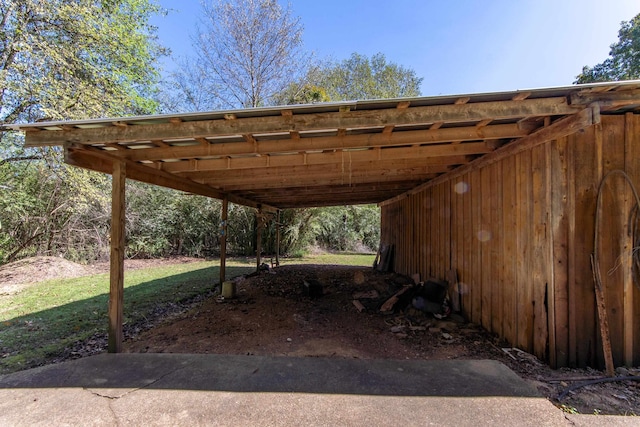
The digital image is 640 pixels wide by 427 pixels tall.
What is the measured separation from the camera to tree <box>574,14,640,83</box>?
495 inches

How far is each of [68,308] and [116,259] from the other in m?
3.00

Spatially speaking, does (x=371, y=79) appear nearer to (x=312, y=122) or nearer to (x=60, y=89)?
(x=60, y=89)

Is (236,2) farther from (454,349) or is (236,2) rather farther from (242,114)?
(454,349)

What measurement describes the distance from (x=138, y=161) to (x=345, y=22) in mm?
12364

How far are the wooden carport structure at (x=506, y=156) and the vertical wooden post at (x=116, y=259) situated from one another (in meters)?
0.01

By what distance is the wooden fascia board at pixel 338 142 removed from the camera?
284 centimetres

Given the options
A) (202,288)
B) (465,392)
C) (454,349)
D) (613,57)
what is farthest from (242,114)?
(613,57)

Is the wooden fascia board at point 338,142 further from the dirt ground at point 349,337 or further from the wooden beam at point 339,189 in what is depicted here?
the wooden beam at point 339,189

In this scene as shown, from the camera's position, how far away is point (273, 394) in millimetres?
2189

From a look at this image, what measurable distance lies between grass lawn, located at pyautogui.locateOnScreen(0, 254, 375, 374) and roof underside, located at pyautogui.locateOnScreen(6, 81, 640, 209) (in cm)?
218

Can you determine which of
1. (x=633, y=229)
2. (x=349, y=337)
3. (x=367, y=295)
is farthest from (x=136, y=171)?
(x=633, y=229)

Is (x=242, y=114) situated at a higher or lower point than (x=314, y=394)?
higher

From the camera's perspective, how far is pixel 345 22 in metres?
12.6

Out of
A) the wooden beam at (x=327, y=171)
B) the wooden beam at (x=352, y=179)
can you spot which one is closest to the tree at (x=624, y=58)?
the wooden beam at (x=352, y=179)
